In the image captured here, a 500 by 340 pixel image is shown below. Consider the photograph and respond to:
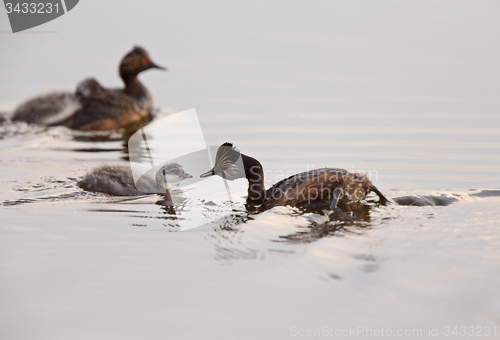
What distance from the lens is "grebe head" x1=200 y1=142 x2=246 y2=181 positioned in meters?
6.19

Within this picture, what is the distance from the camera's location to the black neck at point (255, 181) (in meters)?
6.15

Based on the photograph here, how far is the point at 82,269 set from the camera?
14.5 feet

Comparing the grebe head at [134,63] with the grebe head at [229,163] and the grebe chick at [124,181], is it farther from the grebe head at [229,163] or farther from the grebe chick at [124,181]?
the grebe head at [229,163]

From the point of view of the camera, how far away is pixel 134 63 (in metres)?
11.7

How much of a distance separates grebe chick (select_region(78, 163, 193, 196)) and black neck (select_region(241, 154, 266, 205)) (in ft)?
3.44

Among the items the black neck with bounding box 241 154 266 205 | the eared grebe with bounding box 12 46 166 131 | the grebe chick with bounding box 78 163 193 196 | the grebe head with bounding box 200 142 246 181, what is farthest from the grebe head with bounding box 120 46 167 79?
the black neck with bounding box 241 154 266 205

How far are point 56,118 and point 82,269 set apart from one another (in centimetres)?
679

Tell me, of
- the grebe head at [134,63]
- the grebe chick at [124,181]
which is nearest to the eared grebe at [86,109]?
the grebe head at [134,63]

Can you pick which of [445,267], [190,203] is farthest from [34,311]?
[445,267]

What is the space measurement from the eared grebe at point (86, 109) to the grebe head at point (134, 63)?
0.82 meters

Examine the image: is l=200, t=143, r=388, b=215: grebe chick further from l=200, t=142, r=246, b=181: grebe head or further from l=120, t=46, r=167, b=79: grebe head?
l=120, t=46, r=167, b=79: grebe head

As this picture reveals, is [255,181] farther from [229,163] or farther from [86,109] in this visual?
[86,109]

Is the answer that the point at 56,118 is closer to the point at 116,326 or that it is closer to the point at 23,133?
the point at 23,133

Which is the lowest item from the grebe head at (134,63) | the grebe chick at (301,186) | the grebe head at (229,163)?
the grebe chick at (301,186)
